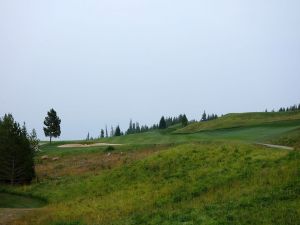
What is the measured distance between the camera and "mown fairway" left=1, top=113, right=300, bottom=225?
58.3ft

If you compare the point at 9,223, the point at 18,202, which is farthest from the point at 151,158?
the point at 9,223

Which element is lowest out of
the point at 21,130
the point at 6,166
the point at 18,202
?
the point at 18,202

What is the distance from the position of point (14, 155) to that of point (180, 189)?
79.5 feet

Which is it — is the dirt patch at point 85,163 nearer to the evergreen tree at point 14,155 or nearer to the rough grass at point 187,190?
the evergreen tree at point 14,155

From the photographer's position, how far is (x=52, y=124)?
9900 centimetres

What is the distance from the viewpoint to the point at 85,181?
39.2 metres

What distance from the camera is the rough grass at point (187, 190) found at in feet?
57.8

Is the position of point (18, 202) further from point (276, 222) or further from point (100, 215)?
point (276, 222)

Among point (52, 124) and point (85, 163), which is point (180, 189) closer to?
point (85, 163)

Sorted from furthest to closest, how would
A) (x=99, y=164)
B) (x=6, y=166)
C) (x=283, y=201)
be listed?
(x=99, y=164) → (x=6, y=166) → (x=283, y=201)

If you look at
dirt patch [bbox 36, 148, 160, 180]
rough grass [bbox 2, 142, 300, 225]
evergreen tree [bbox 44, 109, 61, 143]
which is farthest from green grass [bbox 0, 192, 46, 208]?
evergreen tree [bbox 44, 109, 61, 143]

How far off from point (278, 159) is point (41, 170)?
3516 cm

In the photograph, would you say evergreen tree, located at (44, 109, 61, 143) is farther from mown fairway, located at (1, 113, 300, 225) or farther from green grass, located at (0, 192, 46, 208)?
green grass, located at (0, 192, 46, 208)

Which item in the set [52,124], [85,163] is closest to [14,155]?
[85,163]
